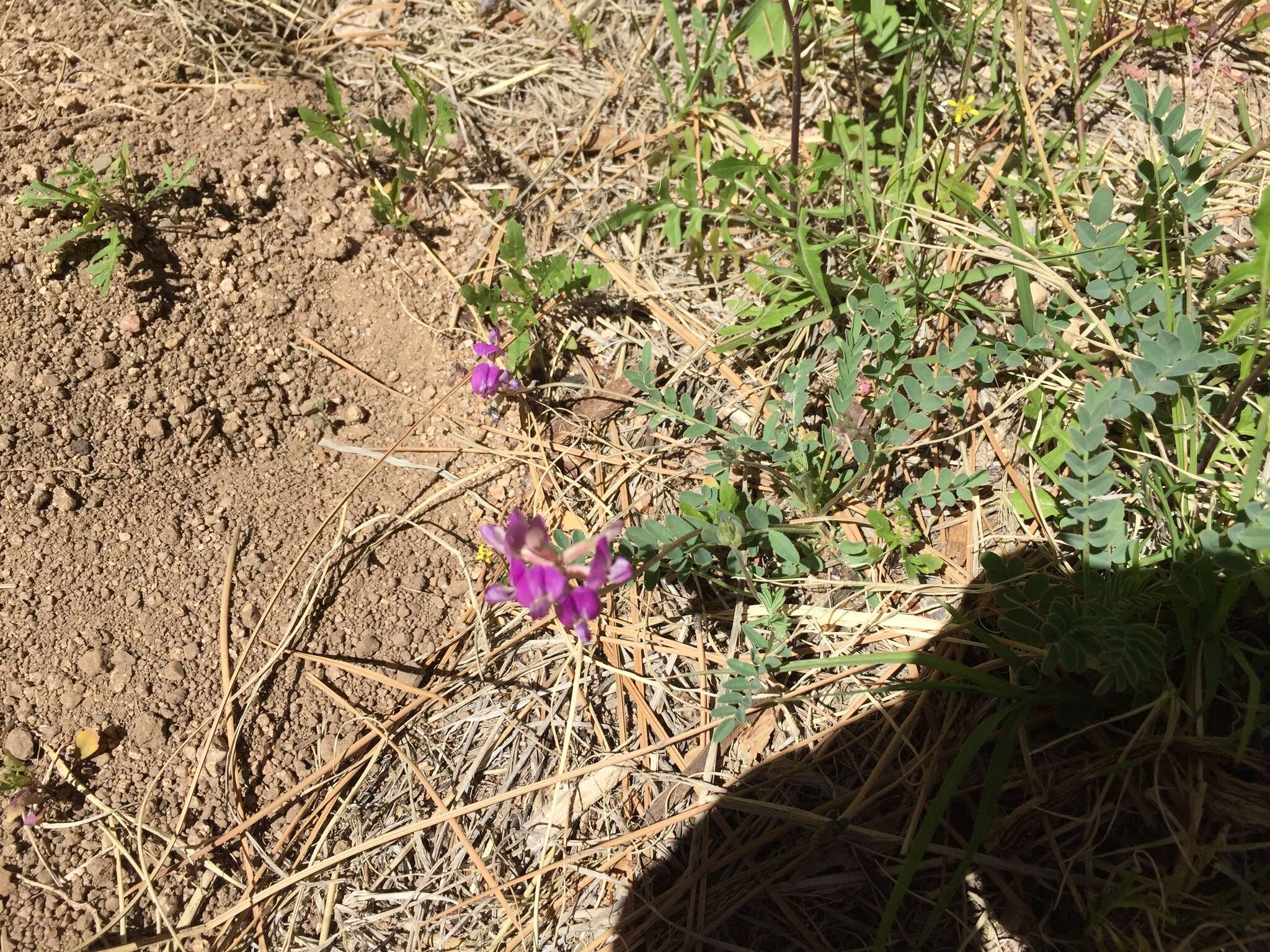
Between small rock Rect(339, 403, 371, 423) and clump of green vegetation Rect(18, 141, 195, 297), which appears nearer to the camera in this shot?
clump of green vegetation Rect(18, 141, 195, 297)

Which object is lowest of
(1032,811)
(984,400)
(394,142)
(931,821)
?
(1032,811)

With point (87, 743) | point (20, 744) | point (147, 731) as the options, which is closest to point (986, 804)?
point (147, 731)

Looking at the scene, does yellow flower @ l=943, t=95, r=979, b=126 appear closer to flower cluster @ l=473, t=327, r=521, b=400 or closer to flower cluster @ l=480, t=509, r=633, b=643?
flower cluster @ l=473, t=327, r=521, b=400

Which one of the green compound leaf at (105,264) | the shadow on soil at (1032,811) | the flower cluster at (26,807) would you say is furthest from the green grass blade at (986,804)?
the green compound leaf at (105,264)

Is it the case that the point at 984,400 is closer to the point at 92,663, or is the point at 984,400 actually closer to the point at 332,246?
the point at 332,246

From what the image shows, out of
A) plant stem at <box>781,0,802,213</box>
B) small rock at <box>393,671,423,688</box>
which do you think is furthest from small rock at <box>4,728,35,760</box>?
plant stem at <box>781,0,802,213</box>

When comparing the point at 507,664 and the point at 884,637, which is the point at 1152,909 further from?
the point at 507,664
